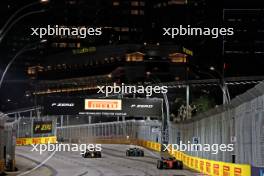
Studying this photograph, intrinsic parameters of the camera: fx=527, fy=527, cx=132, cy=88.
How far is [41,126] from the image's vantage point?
91.8 m

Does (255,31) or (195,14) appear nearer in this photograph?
(255,31)

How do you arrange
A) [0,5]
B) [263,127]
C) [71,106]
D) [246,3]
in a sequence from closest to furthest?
[263,127]
[71,106]
[246,3]
[0,5]

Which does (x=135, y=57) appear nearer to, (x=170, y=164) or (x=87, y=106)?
(x=87, y=106)

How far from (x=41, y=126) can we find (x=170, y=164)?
48.2m

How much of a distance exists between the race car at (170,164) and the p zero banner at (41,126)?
47074 millimetres

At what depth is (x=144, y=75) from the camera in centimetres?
16412

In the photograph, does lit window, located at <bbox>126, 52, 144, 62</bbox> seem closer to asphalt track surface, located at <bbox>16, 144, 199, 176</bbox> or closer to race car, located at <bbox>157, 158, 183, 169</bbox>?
asphalt track surface, located at <bbox>16, 144, 199, 176</bbox>

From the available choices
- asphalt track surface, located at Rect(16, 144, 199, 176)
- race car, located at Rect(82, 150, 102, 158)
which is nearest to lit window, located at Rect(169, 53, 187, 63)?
asphalt track surface, located at Rect(16, 144, 199, 176)

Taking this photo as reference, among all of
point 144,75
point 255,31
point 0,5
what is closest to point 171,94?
point 255,31

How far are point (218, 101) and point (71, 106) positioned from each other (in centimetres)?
5423

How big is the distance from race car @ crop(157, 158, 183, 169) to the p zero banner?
4707cm

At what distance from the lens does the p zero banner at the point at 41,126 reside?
91775 millimetres

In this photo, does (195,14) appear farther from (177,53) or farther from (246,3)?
(246,3)

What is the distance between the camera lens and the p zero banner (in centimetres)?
9178
